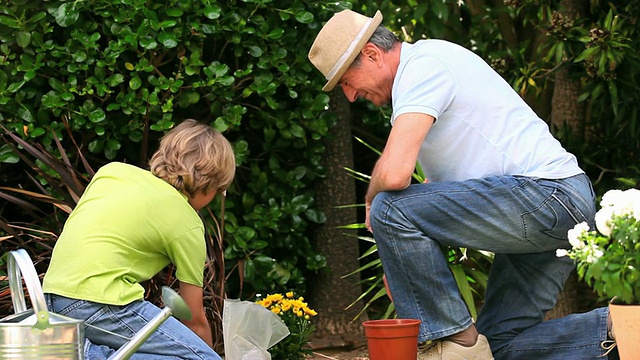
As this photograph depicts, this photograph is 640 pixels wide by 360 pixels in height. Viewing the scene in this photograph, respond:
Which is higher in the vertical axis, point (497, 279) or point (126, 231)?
point (126, 231)

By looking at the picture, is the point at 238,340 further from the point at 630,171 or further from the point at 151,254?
the point at 630,171

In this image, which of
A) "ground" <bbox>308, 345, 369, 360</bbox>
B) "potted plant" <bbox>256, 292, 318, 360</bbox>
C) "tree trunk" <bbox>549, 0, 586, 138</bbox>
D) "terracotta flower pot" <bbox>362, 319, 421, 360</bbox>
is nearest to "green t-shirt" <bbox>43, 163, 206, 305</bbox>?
"terracotta flower pot" <bbox>362, 319, 421, 360</bbox>

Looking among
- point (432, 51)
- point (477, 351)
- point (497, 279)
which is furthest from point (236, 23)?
point (477, 351)

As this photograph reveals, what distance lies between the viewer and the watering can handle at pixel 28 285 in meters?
2.09

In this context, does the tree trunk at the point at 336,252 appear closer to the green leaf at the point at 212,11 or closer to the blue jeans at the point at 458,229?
the green leaf at the point at 212,11

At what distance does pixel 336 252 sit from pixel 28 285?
261 centimetres

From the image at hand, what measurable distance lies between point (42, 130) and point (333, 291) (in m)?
1.59

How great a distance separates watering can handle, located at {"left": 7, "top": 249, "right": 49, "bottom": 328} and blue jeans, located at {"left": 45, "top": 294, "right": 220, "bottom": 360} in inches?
17.2

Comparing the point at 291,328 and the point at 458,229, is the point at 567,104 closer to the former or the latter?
the point at 291,328

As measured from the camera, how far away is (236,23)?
3986 millimetres

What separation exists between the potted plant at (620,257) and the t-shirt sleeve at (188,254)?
1.11 meters

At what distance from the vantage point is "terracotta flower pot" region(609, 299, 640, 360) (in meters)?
2.33

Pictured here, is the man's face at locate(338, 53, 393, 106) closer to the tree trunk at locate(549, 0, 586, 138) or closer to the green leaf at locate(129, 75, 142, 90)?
the green leaf at locate(129, 75, 142, 90)

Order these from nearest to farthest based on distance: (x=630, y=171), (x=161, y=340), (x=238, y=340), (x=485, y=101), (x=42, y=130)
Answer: (x=161, y=340) → (x=485, y=101) → (x=238, y=340) → (x=42, y=130) → (x=630, y=171)
